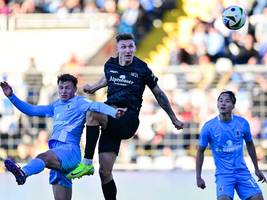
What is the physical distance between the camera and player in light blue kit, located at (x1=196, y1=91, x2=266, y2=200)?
8883mm

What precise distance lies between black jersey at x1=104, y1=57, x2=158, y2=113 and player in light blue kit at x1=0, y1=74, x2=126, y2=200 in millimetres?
301

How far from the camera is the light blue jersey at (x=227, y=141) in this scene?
898 cm

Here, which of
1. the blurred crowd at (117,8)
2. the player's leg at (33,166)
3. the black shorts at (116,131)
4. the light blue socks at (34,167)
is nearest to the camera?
the player's leg at (33,166)

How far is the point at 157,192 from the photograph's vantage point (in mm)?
10922

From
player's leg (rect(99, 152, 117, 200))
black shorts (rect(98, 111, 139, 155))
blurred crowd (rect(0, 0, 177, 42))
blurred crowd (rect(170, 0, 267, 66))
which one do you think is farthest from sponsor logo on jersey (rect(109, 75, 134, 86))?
blurred crowd (rect(0, 0, 177, 42))

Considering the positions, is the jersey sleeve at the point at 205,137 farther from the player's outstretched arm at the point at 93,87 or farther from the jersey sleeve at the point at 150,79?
the player's outstretched arm at the point at 93,87

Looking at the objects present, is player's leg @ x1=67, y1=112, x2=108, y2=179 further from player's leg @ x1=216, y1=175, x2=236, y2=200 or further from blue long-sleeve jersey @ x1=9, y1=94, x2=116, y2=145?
player's leg @ x1=216, y1=175, x2=236, y2=200

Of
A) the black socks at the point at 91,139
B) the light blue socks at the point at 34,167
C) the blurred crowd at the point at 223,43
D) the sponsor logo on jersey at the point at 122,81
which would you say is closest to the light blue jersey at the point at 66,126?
the black socks at the point at 91,139

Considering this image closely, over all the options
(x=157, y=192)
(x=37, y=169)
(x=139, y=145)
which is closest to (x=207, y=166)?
(x=139, y=145)

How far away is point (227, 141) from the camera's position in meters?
8.99

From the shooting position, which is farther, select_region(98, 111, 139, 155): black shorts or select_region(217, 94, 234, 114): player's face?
select_region(217, 94, 234, 114): player's face

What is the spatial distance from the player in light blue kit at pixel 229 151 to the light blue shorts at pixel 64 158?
1318mm

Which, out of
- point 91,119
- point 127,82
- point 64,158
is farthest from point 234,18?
point 64,158

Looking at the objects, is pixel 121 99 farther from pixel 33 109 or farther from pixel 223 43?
pixel 223 43
